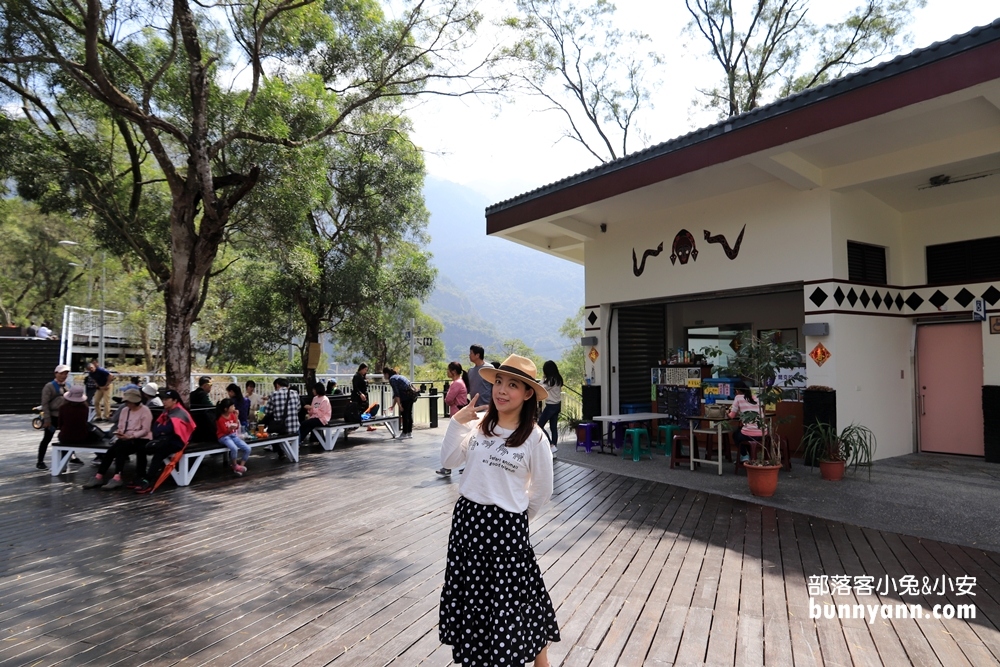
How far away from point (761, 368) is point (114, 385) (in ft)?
49.8

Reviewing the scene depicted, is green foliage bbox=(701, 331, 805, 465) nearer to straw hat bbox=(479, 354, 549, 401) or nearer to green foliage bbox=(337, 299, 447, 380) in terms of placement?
straw hat bbox=(479, 354, 549, 401)

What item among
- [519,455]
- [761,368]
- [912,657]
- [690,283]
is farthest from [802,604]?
[690,283]

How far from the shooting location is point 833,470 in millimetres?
6816

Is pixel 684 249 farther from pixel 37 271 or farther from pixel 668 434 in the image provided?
pixel 37 271

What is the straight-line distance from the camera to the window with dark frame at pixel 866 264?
795 centimetres

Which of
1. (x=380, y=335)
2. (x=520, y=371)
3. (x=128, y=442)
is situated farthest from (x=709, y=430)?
(x=380, y=335)

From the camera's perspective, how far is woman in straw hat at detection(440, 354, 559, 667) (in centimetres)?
229

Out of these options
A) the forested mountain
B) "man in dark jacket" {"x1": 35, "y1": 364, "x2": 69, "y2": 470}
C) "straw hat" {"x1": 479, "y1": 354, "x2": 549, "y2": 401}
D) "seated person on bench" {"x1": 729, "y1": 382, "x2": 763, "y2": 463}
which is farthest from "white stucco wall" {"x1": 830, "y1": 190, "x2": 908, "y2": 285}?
the forested mountain

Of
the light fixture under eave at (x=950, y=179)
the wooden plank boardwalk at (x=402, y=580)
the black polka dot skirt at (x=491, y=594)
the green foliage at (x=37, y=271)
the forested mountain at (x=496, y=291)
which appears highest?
the forested mountain at (x=496, y=291)

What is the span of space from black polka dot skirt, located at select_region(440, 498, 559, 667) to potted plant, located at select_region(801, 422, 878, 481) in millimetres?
5766

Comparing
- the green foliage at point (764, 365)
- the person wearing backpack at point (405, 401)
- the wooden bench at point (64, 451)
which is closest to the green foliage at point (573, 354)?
the person wearing backpack at point (405, 401)

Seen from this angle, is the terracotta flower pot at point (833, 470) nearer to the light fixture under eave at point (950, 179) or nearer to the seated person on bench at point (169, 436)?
the light fixture under eave at point (950, 179)

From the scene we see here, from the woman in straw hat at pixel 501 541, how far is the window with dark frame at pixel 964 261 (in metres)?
8.40

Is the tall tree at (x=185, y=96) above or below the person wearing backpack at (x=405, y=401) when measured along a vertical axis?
above
